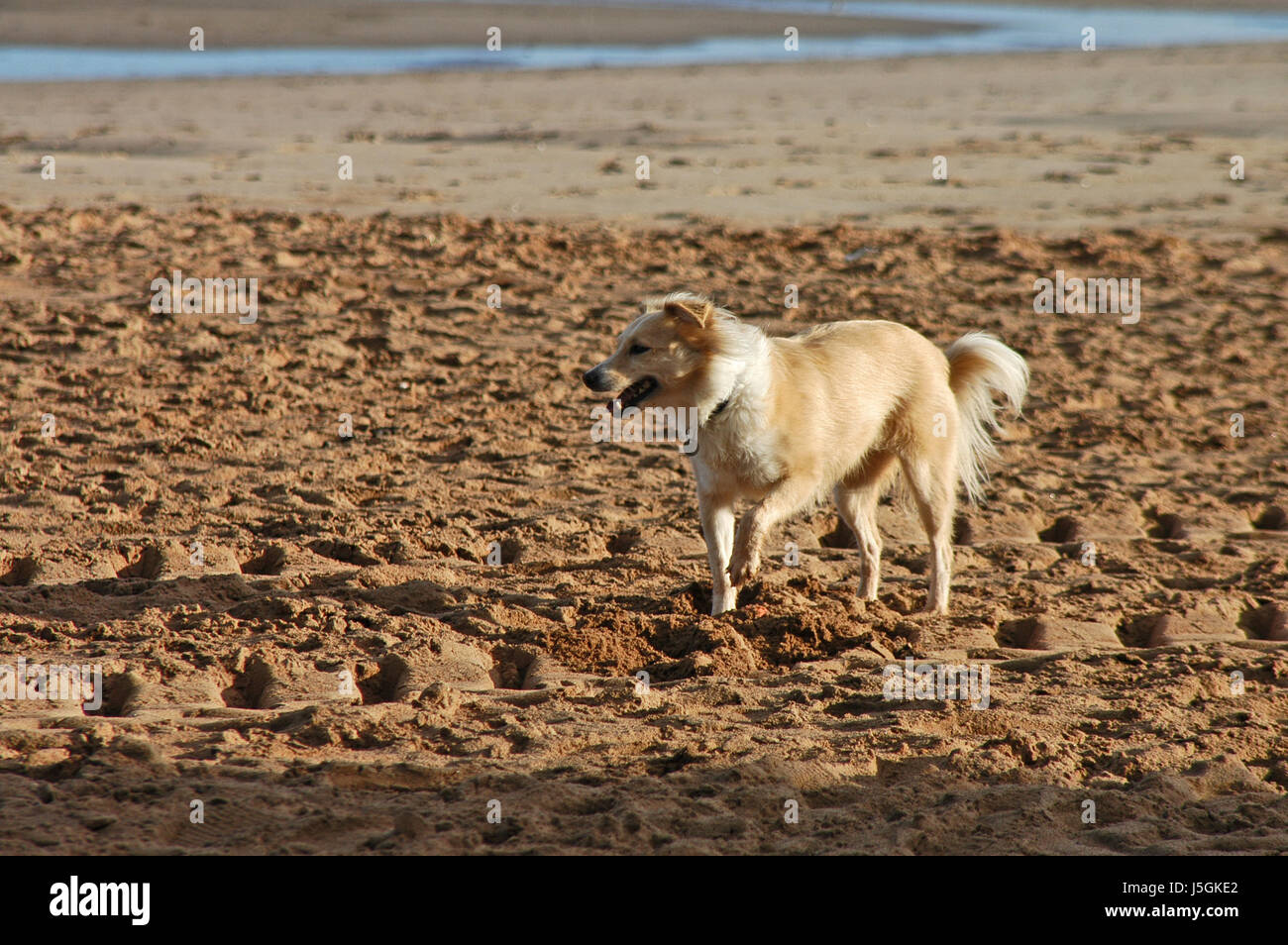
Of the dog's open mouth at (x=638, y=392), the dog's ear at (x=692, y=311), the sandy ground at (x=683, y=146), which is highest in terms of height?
the sandy ground at (x=683, y=146)

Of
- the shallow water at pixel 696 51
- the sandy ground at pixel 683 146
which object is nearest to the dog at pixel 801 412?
the sandy ground at pixel 683 146

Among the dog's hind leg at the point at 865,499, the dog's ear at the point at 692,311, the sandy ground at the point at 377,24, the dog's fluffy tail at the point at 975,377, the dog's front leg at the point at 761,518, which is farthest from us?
the sandy ground at the point at 377,24

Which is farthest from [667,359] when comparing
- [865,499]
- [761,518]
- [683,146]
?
[683,146]

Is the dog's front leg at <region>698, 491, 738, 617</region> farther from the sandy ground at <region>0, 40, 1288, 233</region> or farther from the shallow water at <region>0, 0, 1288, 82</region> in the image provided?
the shallow water at <region>0, 0, 1288, 82</region>

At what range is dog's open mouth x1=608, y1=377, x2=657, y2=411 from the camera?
564 cm

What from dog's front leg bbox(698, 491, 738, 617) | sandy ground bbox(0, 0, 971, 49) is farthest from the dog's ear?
sandy ground bbox(0, 0, 971, 49)

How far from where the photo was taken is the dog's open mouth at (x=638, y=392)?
222 inches

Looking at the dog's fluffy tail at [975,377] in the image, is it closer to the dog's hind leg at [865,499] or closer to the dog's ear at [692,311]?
the dog's hind leg at [865,499]

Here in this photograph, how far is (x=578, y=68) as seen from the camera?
25125 millimetres

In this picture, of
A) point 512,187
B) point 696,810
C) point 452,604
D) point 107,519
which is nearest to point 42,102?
point 512,187

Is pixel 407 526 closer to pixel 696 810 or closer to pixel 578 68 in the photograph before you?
pixel 696 810

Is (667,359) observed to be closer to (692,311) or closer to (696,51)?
(692,311)

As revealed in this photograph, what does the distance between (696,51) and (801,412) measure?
2501 centimetres

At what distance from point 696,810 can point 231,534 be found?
3.23m
